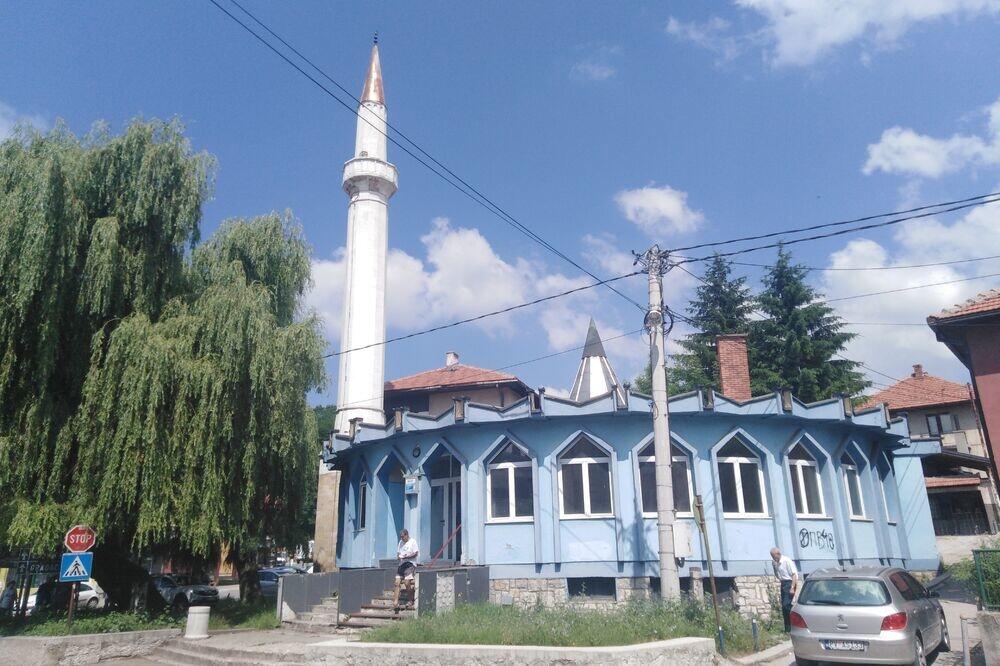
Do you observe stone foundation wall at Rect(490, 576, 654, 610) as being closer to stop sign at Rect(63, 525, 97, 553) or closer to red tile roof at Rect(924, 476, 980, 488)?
stop sign at Rect(63, 525, 97, 553)

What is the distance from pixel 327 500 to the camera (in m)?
25.6

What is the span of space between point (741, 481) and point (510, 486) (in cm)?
567

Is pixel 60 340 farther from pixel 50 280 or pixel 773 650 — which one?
pixel 773 650

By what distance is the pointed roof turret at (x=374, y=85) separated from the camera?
34375mm

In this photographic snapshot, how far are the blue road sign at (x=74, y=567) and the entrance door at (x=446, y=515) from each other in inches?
317

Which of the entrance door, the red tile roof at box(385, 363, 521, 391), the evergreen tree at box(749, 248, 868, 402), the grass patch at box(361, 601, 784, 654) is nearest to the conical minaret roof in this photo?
the red tile roof at box(385, 363, 521, 391)

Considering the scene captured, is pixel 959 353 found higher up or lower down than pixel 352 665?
higher up

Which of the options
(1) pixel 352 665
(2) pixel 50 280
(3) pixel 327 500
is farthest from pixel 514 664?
(3) pixel 327 500

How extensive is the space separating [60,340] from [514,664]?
13.1 meters

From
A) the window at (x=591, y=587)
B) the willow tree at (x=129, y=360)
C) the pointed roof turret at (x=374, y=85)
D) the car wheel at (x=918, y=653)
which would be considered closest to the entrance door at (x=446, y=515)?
the window at (x=591, y=587)

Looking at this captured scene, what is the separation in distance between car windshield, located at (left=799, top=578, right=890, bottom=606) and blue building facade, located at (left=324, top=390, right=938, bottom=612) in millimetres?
5702

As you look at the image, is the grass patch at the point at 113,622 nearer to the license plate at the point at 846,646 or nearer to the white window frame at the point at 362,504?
the white window frame at the point at 362,504

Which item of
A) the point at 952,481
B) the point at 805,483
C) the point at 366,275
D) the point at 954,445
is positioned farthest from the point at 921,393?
the point at 366,275

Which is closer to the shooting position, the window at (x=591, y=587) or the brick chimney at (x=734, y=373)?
the window at (x=591, y=587)
